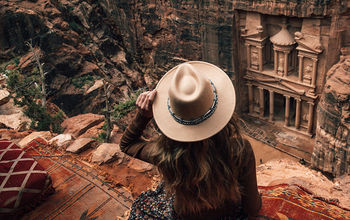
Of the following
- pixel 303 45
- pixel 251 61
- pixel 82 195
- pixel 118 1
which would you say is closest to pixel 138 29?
pixel 118 1

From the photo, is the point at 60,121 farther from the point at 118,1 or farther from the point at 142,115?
the point at 142,115

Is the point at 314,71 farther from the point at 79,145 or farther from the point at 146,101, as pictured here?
the point at 146,101

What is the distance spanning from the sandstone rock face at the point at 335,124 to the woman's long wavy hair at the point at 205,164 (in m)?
10.1

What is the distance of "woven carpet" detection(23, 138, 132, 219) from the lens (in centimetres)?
527

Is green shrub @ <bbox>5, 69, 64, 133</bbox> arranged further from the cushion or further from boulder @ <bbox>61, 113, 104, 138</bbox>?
the cushion

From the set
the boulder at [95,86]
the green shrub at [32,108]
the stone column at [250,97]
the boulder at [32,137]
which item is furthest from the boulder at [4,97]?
→ the stone column at [250,97]

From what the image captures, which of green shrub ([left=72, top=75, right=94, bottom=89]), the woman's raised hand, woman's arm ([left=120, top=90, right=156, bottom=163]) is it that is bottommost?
green shrub ([left=72, top=75, right=94, bottom=89])

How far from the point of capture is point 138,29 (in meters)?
22.6

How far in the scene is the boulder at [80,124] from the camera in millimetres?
13114

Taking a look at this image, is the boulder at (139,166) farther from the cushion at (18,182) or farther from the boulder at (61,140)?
the cushion at (18,182)

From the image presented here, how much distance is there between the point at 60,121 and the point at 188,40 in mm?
8622

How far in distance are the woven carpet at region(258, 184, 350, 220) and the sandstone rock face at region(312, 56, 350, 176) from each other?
7.95 metres

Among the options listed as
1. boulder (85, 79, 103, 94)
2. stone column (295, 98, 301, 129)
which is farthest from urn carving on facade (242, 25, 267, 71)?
boulder (85, 79, 103, 94)

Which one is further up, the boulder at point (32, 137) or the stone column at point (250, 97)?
the boulder at point (32, 137)
